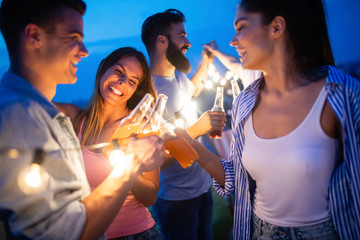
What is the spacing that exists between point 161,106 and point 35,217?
1.08 m

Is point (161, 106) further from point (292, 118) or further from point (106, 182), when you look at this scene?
point (292, 118)

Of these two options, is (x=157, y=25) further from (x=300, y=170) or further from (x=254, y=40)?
(x=300, y=170)

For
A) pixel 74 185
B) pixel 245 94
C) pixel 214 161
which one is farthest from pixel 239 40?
pixel 74 185

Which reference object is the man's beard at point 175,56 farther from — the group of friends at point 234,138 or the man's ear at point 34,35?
the man's ear at point 34,35

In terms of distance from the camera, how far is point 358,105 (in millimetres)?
1131

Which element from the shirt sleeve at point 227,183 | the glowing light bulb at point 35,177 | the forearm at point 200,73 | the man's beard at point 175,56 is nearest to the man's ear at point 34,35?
the glowing light bulb at point 35,177

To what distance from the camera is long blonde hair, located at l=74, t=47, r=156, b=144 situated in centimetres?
192

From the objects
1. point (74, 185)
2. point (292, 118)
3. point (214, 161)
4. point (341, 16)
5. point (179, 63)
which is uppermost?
point (341, 16)

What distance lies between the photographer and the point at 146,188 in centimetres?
165

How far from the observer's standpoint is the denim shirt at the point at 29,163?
73 cm

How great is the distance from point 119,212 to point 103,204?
778 mm

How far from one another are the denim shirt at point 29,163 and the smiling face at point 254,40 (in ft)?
4.01

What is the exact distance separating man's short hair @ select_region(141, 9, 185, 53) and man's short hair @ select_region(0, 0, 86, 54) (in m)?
1.95

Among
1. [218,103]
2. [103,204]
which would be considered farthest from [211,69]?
[103,204]
